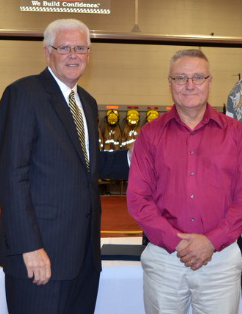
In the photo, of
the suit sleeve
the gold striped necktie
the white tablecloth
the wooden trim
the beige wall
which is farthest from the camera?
the beige wall

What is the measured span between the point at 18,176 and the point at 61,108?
0.40m

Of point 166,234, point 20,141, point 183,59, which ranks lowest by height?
point 166,234

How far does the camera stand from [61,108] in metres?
2.05

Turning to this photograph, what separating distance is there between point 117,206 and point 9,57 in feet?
15.9

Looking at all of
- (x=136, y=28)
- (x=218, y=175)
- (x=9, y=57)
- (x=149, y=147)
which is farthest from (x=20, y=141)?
(x=9, y=57)

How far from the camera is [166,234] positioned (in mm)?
1926

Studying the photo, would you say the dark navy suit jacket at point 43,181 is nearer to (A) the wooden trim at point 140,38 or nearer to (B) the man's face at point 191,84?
(B) the man's face at point 191,84

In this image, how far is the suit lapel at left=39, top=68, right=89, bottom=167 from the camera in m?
2.03

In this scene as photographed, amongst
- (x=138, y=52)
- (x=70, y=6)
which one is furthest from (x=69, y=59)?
(x=138, y=52)

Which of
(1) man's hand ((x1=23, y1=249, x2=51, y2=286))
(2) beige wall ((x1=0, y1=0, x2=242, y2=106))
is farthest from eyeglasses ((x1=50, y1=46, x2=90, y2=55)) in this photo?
(2) beige wall ((x1=0, y1=0, x2=242, y2=106))

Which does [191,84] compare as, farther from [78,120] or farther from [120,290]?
[120,290]

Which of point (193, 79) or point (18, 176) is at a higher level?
point (193, 79)

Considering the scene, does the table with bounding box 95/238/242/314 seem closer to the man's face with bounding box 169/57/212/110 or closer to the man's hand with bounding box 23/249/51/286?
the man's hand with bounding box 23/249/51/286

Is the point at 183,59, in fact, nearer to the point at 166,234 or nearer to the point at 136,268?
the point at 166,234
